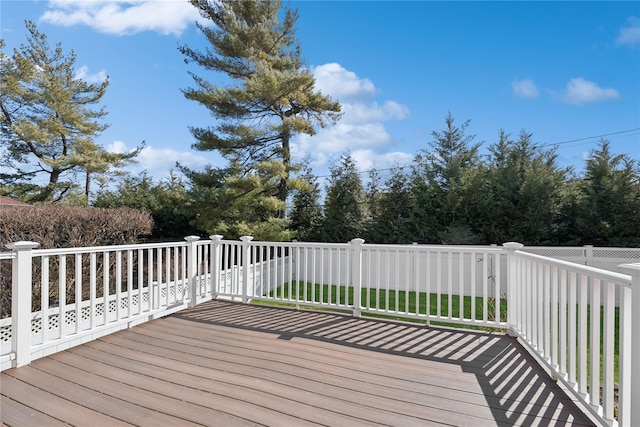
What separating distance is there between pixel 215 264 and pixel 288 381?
2610mm

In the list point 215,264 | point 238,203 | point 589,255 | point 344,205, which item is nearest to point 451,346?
point 215,264

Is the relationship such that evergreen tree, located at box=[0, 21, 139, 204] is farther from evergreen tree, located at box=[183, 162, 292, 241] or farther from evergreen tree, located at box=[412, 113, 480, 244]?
evergreen tree, located at box=[412, 113, 480, 244]

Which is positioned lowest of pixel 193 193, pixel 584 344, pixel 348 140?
pixel 584 344

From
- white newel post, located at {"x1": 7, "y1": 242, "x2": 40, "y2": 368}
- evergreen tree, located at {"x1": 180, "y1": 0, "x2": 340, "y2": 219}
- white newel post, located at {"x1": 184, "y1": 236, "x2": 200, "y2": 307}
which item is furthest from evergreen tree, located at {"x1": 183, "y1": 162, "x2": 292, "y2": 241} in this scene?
white newel post, located at {"x1": 7, "y1": 242, "x2": 40, "y2": 368}

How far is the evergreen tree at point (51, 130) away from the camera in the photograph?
1042cm

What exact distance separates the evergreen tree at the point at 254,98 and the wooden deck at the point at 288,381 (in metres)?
5.41

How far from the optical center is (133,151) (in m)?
11.9

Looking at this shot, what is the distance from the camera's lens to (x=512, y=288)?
3.05 metres

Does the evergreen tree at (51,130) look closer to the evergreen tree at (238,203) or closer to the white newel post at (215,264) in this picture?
the evergreen tree at (238,203)

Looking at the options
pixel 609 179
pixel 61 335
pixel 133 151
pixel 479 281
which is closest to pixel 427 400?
pixel 61 335

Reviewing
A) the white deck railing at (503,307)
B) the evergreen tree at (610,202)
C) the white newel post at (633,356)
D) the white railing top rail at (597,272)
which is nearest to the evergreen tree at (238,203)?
the white deck railing at (503,307)

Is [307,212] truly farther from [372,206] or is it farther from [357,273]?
[357,273]

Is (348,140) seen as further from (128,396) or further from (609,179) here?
(128,396)

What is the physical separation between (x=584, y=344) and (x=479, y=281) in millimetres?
4927
